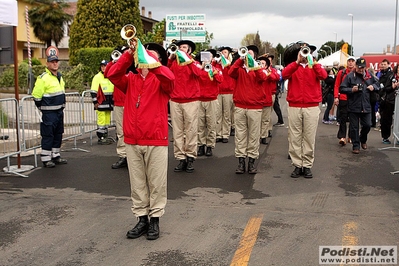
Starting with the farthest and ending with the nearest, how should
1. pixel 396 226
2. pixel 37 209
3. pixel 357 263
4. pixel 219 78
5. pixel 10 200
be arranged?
pixel 219 78 → pixel 10 200 → pixel 37 209 → pixel 396 226 → pixel 357 263

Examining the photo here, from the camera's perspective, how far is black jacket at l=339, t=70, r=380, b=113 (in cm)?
1029

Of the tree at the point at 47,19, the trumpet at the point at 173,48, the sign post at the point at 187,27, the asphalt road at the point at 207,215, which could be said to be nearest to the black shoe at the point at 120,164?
the asphalt road at the point at 207,215

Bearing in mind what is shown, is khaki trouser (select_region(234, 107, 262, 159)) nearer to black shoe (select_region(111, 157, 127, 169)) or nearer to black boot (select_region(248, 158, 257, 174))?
black boot (select_region(248, 158, 257, 174))

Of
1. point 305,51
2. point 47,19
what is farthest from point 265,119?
point 47,19

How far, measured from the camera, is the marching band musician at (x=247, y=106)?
26.3 ft

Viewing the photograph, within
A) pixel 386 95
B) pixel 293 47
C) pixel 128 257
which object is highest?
pixel 293 47

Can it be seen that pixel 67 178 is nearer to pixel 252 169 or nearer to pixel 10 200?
pixel 10 200

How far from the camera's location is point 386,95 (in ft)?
39.2

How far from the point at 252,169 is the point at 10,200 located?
12.7 ft

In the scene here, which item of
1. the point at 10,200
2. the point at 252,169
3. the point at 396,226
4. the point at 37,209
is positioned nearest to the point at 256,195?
the point at 252,169

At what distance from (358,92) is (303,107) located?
Answer: 280cm

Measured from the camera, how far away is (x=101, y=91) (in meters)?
11.3

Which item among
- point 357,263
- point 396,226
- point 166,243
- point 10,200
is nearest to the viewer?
point 357,263

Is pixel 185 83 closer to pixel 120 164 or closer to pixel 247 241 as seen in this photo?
pixel 120 164
